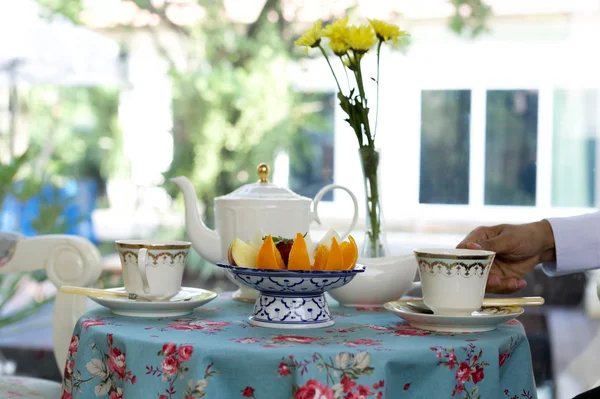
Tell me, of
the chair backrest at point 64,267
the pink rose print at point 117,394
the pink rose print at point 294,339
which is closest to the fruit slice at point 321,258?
the pink rose print at point 294,339

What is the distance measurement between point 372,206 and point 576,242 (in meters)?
0.46

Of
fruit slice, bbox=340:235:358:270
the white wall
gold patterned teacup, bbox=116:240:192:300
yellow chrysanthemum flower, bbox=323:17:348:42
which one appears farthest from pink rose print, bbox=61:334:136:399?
the white wall

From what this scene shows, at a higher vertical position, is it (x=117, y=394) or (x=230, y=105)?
(x=230, y=105)

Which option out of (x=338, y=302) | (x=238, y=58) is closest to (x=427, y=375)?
(x=338, y=302)

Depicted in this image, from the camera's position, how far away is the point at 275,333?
105cm

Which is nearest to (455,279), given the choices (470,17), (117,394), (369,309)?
(369,309)

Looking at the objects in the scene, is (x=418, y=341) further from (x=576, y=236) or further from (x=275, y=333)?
(x=576, y=236)

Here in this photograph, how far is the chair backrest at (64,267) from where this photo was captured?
61.7 inches

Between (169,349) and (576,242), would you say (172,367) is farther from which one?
(576,242)

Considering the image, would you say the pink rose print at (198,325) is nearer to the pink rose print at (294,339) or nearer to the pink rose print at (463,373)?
the pink rose print at (294,339)

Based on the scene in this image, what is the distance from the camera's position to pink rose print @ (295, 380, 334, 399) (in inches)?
35.2

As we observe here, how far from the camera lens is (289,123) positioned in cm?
412

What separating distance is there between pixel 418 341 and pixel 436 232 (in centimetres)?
283

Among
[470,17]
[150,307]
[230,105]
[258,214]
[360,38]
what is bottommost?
[150,307]
